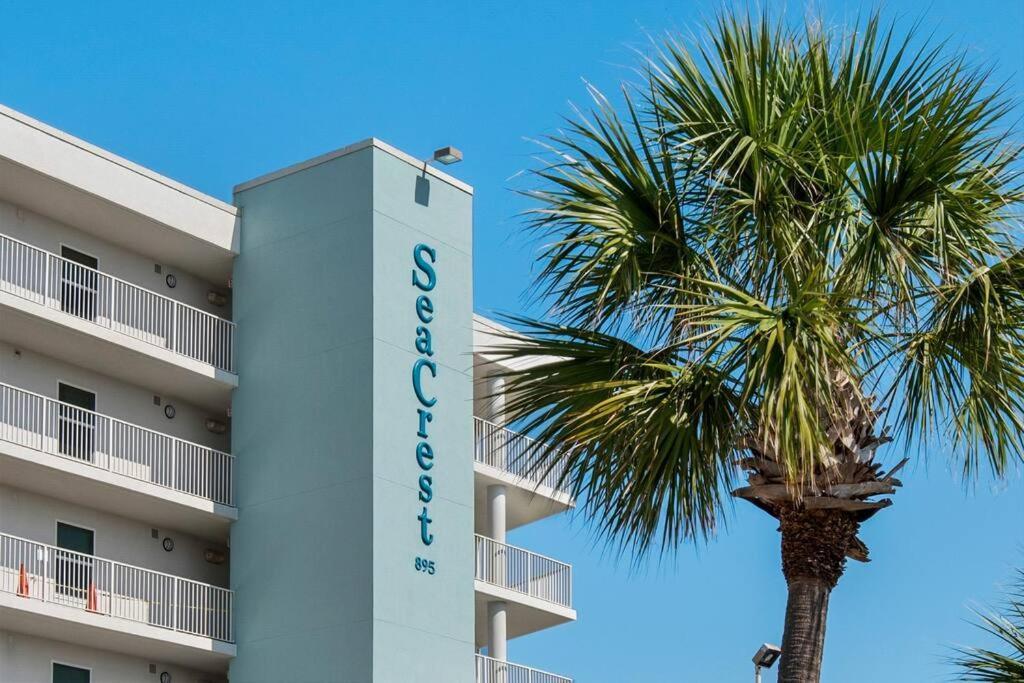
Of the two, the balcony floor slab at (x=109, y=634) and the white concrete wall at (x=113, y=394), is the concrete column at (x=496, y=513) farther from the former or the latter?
the balcony floor slab at (x=109, y=634)

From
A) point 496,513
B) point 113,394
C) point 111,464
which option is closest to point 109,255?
point 113,394

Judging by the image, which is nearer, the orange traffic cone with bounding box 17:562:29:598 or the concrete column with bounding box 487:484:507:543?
the orange traffic cone with bounding box 17:562:29:598

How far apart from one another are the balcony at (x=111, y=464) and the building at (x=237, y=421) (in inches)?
2.5

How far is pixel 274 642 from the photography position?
37.4m

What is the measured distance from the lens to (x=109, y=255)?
38406 millimetres

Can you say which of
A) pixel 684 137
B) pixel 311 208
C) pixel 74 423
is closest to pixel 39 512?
pixel 74 423

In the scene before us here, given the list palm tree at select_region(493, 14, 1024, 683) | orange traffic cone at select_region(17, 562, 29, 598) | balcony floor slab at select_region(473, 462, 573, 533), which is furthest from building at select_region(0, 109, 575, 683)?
palm tree at select_region(493, 14, 1024, 683)

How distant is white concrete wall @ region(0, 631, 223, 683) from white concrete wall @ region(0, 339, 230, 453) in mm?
4689

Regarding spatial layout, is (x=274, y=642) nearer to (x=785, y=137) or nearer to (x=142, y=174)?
(x=142, y=174)

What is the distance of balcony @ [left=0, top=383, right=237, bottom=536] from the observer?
34844mm

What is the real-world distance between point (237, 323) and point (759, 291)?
979 inches

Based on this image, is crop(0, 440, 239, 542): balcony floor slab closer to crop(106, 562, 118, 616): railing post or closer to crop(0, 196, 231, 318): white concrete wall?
crop(106, 562, 118, 616): railing post

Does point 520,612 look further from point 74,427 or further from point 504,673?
point 74,427

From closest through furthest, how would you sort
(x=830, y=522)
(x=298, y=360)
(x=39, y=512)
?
(x=830, y=522) < (x=39, y=512) < (x=298, y=360)
